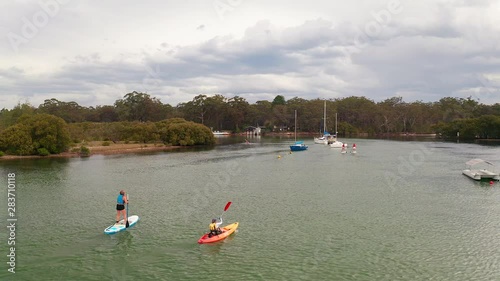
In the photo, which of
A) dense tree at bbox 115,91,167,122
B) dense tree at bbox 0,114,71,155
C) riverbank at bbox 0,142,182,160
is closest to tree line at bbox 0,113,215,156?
dense tree at bbox 0,114,71,155

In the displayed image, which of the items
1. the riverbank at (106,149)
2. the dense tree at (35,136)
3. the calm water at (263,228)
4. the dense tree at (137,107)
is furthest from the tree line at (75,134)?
the dense tree at (137,107)

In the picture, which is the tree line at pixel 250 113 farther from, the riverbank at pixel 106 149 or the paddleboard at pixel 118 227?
the paddleboard at pixel 118 227

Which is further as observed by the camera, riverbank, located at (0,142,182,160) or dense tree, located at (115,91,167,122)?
dense tree, located at (115,91,167,122)

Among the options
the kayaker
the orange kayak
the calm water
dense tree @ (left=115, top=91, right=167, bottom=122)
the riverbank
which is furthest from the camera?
dense tree @ (left=115, top=91, right=167, bottom=122)

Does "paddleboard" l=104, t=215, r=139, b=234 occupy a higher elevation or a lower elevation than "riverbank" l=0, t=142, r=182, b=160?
lower

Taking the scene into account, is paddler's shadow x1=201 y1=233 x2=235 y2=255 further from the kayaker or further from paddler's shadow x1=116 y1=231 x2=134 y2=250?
the kayaker

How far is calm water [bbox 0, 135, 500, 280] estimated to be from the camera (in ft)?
66.5

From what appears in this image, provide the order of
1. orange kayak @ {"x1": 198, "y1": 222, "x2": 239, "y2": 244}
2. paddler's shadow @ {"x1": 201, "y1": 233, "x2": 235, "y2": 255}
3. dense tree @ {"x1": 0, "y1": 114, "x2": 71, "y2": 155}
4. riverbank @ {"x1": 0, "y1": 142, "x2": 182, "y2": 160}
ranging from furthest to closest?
1. riverbank @ {"x1": 0, "y1": 142, "x2": 182, "y2": 160}
2. dense tree @ {"x1": 0, "y1": 114, "x2": 71, "y2": 155}
3. orange kayak @ {"x1": 198, "y1": 222, "x2": 239, "y2": 244}
4. paddler's shadow @ {"x1": 201, "y1": 233, "x2": 235, "y2": 255}

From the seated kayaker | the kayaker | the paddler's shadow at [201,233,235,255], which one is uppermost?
the kayaker

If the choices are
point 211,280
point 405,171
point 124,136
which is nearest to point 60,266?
point 211,280

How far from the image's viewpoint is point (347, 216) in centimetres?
3061

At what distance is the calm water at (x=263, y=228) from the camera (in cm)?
2027

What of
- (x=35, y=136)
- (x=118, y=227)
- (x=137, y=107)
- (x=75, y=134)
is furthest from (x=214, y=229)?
(x=137, y=107)

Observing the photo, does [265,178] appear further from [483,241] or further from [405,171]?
[483,241]
